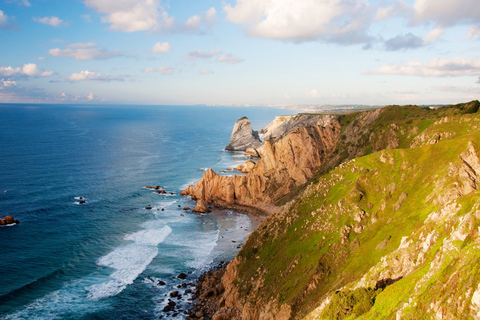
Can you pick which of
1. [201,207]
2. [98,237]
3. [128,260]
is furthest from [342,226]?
[201,207]

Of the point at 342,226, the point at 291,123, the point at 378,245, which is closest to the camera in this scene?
the point at 378,245

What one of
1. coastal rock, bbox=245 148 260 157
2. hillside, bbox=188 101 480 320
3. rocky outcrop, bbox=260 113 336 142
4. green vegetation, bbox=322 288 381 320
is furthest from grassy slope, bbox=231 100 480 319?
coastal rock, bbox=245 148 260 157

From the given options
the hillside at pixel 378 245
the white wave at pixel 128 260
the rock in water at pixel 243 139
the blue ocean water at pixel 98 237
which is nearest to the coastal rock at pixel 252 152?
the rock in water at pixel 243 139

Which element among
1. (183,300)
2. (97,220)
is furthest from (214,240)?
(97,220)

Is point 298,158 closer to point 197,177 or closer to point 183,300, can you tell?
point 197,177

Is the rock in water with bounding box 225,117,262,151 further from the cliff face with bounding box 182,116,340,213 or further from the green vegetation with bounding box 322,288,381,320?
the green vegetation with bounding box 322,288,381,320

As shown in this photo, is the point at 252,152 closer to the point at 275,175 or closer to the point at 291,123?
the point at 291,123
